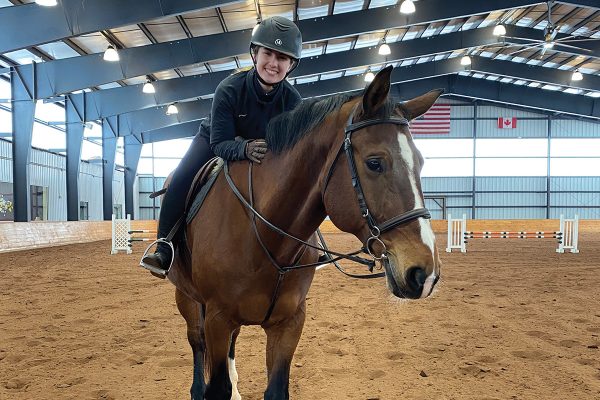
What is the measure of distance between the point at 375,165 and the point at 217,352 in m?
1.31

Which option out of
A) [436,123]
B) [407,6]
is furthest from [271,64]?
[436,123]

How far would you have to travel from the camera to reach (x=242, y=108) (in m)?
2.56

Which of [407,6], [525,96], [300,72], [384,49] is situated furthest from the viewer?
[525,96]

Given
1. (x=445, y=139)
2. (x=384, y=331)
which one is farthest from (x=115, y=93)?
(x=445, y=139)

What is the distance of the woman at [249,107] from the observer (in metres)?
2.36

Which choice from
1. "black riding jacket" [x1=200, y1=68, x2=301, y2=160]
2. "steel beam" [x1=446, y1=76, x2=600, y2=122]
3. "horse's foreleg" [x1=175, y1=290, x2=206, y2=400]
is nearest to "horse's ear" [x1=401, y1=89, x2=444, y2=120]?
"black riding jacket" [x1=200, y1=68, x2=301, y2=160]

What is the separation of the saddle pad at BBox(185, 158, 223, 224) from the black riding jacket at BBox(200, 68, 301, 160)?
7.3 inches

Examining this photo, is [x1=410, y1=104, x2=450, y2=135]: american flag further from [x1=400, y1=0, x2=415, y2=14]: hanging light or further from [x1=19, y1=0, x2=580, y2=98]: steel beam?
[x1=400, y1=0, x2=415, y2=14]: hanging light

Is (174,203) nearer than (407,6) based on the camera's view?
Yes

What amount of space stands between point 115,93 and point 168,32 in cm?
555

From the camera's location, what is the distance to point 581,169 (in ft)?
101

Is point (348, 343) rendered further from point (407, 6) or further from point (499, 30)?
point (499, 30)

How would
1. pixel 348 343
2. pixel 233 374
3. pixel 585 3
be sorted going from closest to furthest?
pixel 233 374 → pixel 348 343 → pixel 585 3

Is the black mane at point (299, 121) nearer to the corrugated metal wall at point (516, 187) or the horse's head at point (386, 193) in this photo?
the horse's head at point (386, 193)
